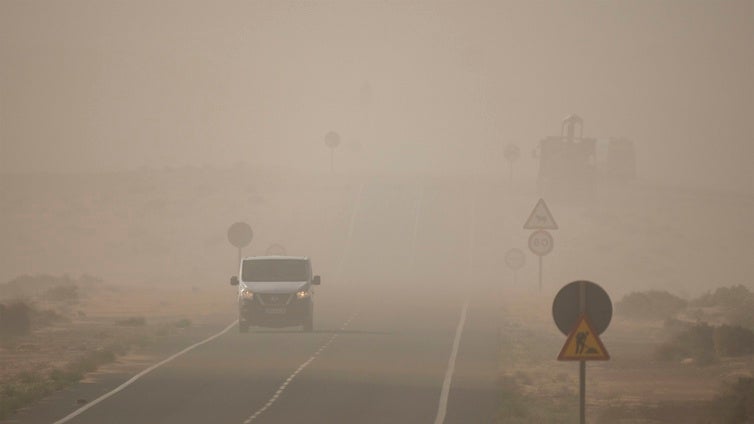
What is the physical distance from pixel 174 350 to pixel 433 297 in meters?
33.4

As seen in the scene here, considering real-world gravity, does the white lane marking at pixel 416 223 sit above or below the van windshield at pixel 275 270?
above

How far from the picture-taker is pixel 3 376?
39.7m

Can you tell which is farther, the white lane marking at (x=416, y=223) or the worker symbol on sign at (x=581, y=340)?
the white lane marking at (x=416, y=223)

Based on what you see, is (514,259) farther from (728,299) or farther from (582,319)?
(582,319)

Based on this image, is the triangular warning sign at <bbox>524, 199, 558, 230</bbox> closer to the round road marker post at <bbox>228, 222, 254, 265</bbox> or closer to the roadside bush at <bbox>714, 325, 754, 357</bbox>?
the round road marker post at <bbox>228, 222, 254, 265</bbox>

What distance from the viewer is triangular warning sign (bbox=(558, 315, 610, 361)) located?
25581mm

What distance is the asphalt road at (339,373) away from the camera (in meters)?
33.2

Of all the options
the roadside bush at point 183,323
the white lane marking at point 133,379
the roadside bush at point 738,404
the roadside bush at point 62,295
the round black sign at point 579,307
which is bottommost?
the white lane marking at point 133,379

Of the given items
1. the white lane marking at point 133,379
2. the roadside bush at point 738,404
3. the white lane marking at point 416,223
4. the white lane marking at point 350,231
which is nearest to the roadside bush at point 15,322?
the white lane marking at point 133,379

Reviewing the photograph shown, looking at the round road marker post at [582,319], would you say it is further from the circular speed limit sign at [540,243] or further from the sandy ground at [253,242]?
the circular speed limit sign at [540,243]

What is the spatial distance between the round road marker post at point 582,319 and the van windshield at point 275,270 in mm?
27180

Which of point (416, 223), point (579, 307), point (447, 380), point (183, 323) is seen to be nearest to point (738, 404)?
point (579, 307)

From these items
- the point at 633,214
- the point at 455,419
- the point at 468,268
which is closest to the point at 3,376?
the point at 455,419

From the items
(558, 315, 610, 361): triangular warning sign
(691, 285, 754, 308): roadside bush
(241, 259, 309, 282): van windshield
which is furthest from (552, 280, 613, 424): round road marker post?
(691, 285, 754, 308): roadside bush
